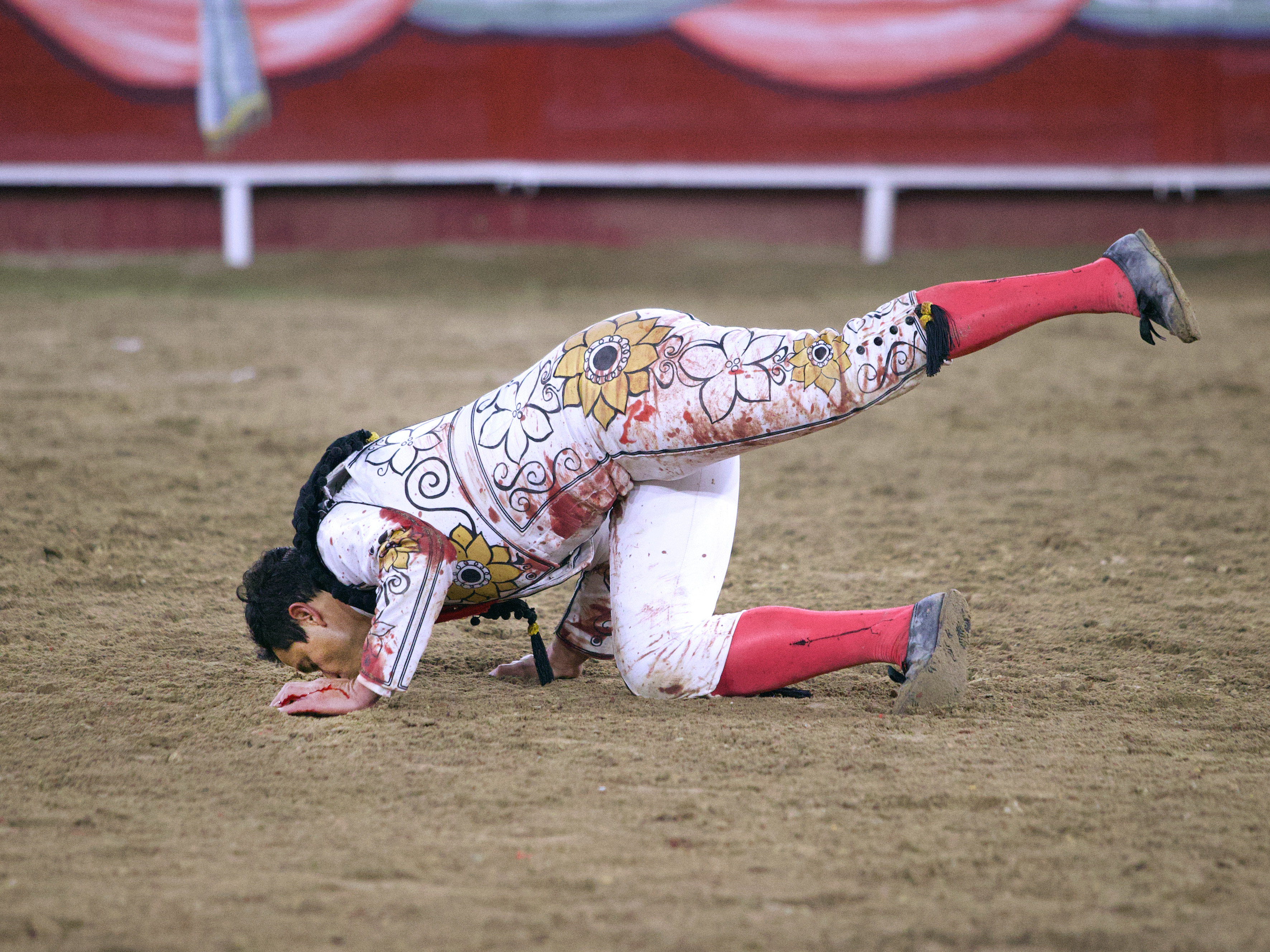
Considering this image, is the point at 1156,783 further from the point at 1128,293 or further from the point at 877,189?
the point at 877,189

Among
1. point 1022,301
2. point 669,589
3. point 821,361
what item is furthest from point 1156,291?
point 669,589

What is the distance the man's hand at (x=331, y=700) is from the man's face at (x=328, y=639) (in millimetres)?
66

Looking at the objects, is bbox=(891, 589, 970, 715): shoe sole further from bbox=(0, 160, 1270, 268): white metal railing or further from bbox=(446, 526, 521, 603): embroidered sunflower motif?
bbox=(0, 160, 1270, 268): white metal railing

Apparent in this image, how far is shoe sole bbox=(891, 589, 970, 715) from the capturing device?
8.25ft

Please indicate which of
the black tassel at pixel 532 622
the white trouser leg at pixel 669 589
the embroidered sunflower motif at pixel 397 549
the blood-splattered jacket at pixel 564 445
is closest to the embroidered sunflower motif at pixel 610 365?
the blood-splattered jacket at pixel 564 445

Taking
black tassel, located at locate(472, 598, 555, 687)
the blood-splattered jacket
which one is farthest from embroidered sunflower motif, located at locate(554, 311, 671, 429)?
black tassel, located at locate(472, 598, 555, 687)

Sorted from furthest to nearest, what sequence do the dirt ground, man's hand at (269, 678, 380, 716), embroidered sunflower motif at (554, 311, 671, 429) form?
1. man's hand at (269, 678, 380, 716)
2. embroidered sunflower motif at (554, 311, 671, 429)
3. the dirt ground

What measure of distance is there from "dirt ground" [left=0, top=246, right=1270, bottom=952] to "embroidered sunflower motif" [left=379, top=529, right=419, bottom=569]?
32 cm

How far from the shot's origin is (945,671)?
255cm

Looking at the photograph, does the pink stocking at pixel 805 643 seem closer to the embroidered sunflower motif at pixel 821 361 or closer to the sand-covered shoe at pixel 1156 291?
the embroidered sunflower motif at pixel 821 361

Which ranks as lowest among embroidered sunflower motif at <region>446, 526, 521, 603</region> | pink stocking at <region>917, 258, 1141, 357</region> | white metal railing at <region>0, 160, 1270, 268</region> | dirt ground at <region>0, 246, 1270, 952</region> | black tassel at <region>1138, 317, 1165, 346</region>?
dirt ground at <region>0, 246, 1270, 952</region>

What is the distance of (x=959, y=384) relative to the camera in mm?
6617

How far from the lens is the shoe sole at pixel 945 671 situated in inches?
99.0

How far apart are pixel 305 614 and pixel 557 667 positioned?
58 cm
